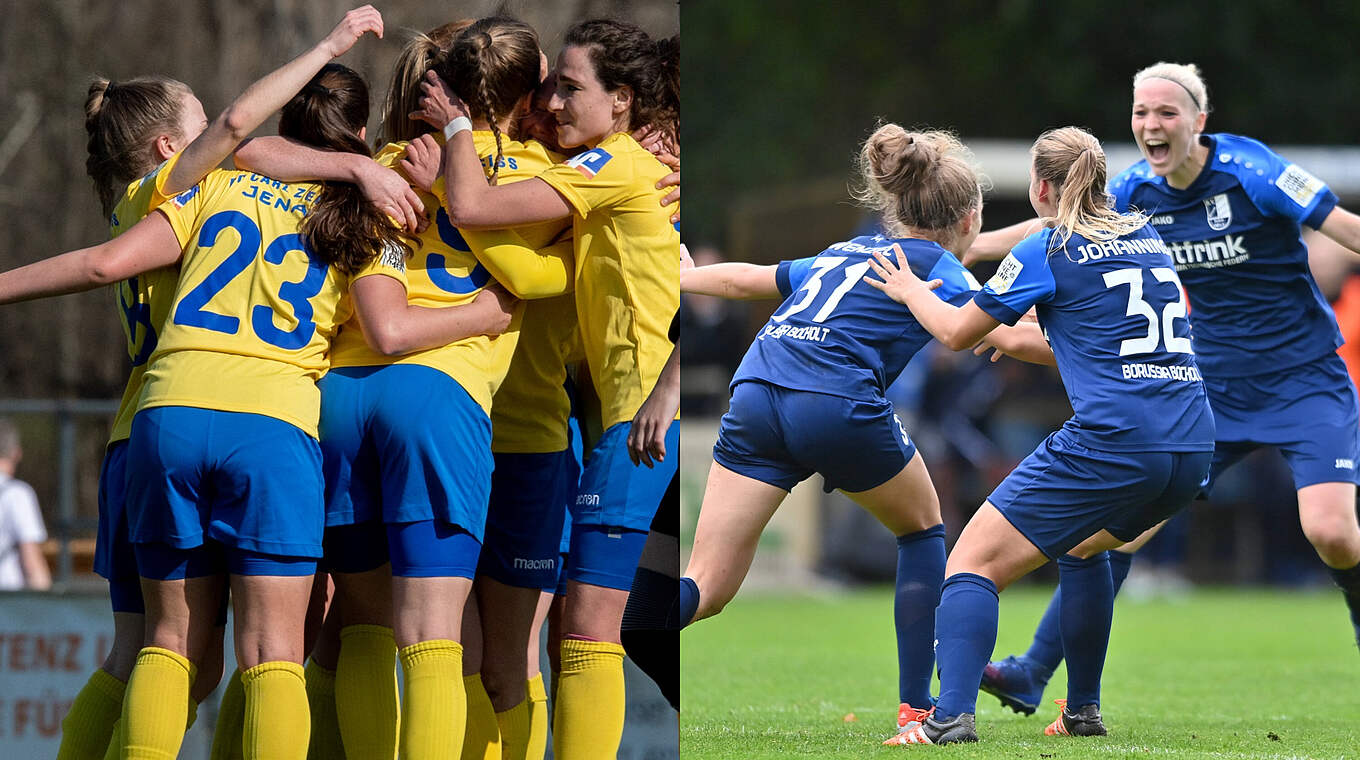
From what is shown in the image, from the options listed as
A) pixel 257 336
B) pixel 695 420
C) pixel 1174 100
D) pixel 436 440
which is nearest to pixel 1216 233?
pixel 1174 100

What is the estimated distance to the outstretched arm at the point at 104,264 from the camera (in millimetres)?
3668

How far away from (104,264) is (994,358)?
247cm

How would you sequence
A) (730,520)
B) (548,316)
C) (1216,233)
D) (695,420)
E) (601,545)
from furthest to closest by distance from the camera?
1. (695,420)
2. (1216,233)
3. (730,520)
4. (548,316)
5. (601,545)

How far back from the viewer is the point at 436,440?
369 centimetres

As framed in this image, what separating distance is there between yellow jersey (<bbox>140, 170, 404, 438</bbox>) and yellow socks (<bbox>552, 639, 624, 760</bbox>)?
866 mm

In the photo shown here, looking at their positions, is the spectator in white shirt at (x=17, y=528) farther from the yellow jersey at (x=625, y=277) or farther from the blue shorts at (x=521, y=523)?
the yellow jersey at (x=625, y=277)

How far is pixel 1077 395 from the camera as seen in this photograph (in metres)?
4.34

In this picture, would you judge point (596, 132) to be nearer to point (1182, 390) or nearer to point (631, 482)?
point (631, 482)

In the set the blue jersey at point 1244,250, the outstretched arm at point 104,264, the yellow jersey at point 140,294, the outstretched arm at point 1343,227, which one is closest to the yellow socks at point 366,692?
the yellow jersey at point 140,294

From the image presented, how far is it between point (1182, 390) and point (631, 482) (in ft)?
5.30

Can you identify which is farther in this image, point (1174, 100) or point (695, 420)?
point (695, 420)

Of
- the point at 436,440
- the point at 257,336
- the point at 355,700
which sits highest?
the point at 257,336

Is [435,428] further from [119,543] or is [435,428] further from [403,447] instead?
[119,543]

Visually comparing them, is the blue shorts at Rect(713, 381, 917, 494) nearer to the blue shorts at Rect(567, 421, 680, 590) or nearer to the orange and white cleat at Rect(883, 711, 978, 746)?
the blue shorts at Rect(567, 421, 680, 590)
